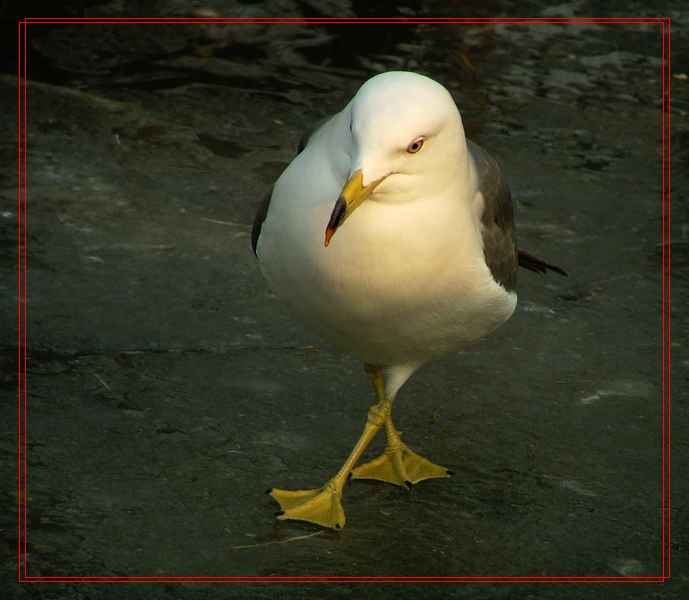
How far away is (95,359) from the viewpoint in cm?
486

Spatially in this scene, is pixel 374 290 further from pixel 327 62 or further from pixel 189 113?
pixel 327 62

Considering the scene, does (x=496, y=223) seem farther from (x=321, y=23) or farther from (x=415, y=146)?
(x=321, y=23)

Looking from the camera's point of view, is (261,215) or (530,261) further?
(530,261)

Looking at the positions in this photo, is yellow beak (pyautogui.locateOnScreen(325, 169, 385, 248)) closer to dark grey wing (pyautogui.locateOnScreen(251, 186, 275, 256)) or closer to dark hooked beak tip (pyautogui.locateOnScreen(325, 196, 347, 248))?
dark hooked beak tip (pyautogui.locateOnScreen(325, 196, 347, 248))

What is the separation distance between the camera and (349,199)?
3.26m

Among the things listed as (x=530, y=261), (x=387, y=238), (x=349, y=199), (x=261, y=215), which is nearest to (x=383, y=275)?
(x=387, y=238)

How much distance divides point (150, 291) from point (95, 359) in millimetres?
662

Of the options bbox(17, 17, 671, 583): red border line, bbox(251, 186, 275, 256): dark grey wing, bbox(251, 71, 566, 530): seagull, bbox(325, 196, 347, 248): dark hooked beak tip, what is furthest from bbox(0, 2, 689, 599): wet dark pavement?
bbox(325, 196, 347, 248): dark hooked beak tip

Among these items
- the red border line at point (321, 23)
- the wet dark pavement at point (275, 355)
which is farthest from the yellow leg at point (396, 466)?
the red border line at point (321, 23)

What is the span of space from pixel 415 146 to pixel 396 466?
1364 millimetres

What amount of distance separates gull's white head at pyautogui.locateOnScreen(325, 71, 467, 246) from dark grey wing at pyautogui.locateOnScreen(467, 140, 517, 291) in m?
0.49

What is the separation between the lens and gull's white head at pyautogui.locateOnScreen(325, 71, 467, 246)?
332cm

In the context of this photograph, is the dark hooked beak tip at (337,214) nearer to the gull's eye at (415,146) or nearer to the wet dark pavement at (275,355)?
the gull's eye at (415,146)

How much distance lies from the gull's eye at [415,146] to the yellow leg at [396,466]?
1.15m
